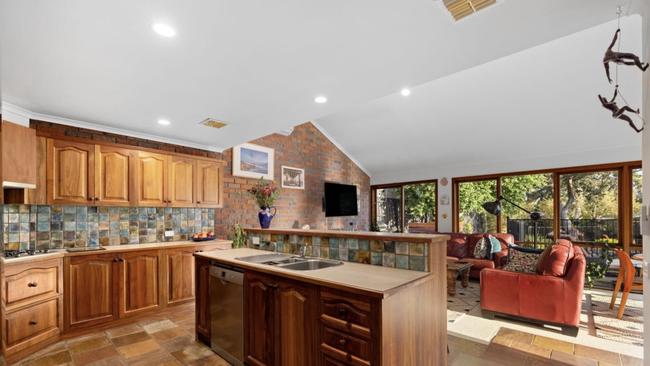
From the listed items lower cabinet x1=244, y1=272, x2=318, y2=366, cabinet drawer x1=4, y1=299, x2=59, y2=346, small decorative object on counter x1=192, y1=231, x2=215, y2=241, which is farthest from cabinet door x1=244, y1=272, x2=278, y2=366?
small decorative object on counter x1=192, y1=231, x2=215, y2=241

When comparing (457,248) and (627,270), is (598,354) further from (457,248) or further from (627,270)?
(457,248)

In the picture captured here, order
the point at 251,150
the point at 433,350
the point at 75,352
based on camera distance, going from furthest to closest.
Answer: the point at 251,150
the point at 75,352
the point at 433,350

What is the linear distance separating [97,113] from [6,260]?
1.50m

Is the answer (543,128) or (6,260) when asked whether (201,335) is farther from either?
(543,128)

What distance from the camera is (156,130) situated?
150 inches

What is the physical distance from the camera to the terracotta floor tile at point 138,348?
2693 mm

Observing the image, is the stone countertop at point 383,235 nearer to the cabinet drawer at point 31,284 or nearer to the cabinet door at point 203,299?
the cabinet door at point 203,299

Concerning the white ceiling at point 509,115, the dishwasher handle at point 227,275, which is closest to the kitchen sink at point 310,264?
the dishwasher handle at point 227,275

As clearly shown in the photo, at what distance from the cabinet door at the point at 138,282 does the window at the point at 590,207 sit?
632 cm

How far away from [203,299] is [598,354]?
3402 mm

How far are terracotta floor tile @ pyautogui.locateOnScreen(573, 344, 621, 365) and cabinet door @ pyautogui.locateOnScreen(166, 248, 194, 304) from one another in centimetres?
405

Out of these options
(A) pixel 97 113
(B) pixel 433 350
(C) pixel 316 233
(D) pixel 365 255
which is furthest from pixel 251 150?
(B) pixel 433 350

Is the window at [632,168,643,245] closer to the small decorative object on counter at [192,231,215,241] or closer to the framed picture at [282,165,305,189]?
the framed picture at [282,165,305,189]

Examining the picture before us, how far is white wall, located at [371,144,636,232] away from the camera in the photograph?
16.0ft
